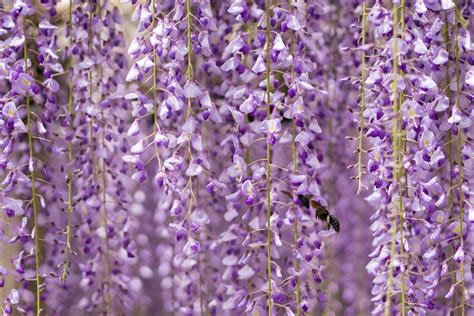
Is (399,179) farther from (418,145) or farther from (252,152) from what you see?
(252,152)

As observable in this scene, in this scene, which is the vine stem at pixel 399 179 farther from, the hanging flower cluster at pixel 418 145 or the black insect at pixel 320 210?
the black insect at pixel 320 210

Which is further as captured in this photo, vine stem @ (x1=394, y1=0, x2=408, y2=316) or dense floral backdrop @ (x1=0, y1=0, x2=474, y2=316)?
dense floral backdrop @ (x1=0, y1=0, x2=474, y2=316)

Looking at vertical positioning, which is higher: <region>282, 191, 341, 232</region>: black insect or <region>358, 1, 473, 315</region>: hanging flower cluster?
<region>358, 1, 473, 315</region>: hanging flower cluster

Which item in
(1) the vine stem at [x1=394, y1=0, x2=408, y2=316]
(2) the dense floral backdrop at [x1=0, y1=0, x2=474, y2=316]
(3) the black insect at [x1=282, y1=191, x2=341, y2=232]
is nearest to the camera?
(1) the vine stem at [x1=394, y1=0, x2=408, y2=316]

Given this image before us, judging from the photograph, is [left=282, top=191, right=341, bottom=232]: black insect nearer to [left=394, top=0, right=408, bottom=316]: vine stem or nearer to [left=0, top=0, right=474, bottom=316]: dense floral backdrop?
[left=0, top=0, right=474, bottom=316]: dense floral backdrop

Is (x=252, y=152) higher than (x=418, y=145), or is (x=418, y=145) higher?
(x=418, y=145)

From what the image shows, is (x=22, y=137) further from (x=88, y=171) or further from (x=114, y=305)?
(x=114, y=305)

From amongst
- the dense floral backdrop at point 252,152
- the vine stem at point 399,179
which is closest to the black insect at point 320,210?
the dense floral backdrop at point 252,152

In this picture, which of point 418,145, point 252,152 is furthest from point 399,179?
point 252,152

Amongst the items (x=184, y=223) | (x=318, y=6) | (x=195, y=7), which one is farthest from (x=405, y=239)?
(x=195, y=7)

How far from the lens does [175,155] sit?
75.2 inches

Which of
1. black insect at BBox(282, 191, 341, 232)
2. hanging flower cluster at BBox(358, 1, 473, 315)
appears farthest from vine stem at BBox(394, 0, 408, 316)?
black insect at BBox(282, 191, 341, 232)

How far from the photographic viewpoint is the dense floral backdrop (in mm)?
1906

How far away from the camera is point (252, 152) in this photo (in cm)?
240
